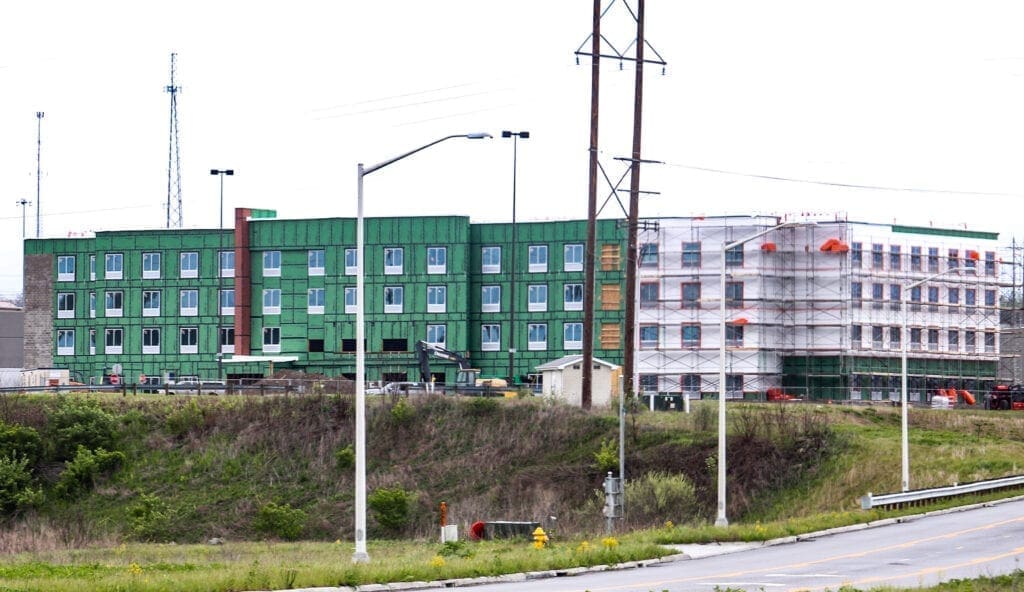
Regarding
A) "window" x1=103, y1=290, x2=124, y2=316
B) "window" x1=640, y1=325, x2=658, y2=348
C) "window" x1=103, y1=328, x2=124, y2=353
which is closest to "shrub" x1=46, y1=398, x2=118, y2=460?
"window" x1=103, y1=328, x2=124, y2=353

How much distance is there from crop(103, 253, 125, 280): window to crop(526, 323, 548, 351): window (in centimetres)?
2963

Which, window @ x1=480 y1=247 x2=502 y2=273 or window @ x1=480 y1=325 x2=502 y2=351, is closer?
window @ x1=480 y1=325 x2=502 y2=351

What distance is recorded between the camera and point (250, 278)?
323ft

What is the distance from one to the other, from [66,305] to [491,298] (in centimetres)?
3149

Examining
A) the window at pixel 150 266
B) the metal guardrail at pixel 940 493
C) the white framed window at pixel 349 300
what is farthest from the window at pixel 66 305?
the metal guardrail at pixel 940 493

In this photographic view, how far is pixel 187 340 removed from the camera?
100 m

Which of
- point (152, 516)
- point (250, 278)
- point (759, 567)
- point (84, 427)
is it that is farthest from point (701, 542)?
point (250, 278)

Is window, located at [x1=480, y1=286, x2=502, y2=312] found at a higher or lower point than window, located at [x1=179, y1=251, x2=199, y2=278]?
lower

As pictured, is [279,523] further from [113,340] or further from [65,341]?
[65,341]

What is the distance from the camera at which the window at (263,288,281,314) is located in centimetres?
9800

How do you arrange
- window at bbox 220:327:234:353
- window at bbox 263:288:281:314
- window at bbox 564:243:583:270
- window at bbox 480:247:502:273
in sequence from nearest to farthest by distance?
window at bbox 564:243:583:270 < window at bbox 480:247:502:273 < window at bbox 263:288:281:314 < window at bbox 220:327:234:353

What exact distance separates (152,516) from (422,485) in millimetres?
11321

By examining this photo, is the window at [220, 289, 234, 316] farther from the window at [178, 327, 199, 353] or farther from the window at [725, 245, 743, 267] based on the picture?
the window at [725, 245, 743, 267]

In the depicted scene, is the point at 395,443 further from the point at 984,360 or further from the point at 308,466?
the point at 984,360
